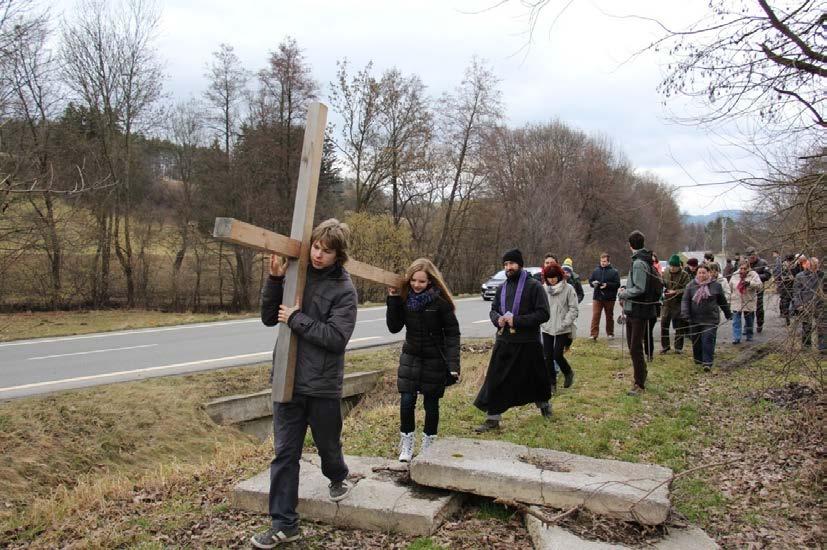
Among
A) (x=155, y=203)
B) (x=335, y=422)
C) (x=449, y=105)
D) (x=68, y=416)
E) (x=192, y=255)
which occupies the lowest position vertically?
(x=68, y=416)

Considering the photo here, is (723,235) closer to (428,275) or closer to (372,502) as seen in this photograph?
(428,275)

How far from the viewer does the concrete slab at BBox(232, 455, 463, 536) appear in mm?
4375

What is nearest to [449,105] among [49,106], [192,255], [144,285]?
[192,255]

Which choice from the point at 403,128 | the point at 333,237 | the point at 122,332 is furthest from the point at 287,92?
the point at 333,237

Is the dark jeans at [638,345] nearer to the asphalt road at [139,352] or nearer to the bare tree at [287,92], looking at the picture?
the asphalt road at [139,352]

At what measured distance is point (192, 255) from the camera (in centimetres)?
3206

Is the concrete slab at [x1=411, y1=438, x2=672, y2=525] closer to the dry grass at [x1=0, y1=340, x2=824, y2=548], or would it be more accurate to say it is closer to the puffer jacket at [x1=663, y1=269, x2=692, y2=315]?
the dry grass at [x1=0, y1=340, x2=824, y2=548]

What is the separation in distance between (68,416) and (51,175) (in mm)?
3225

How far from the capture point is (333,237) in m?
4.16

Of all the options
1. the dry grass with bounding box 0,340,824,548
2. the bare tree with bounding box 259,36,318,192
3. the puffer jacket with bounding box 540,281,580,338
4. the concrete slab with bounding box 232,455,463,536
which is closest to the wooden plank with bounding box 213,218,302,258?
the concrete slab with bounding box 232,455,463,536

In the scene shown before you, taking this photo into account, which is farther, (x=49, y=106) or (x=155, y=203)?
(x=155, y=203)

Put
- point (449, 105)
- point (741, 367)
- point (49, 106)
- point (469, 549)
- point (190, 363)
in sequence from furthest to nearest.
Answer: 1. point (449, 105)
2. point (49, 106)
3. point (190, 363)
4. point (741, 367)
5. point (469, 549)

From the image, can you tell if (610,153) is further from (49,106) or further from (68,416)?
(68,416)

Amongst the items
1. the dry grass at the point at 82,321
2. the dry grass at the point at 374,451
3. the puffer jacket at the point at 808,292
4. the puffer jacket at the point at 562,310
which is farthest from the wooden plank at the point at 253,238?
the dry grass at the point at 82,321
